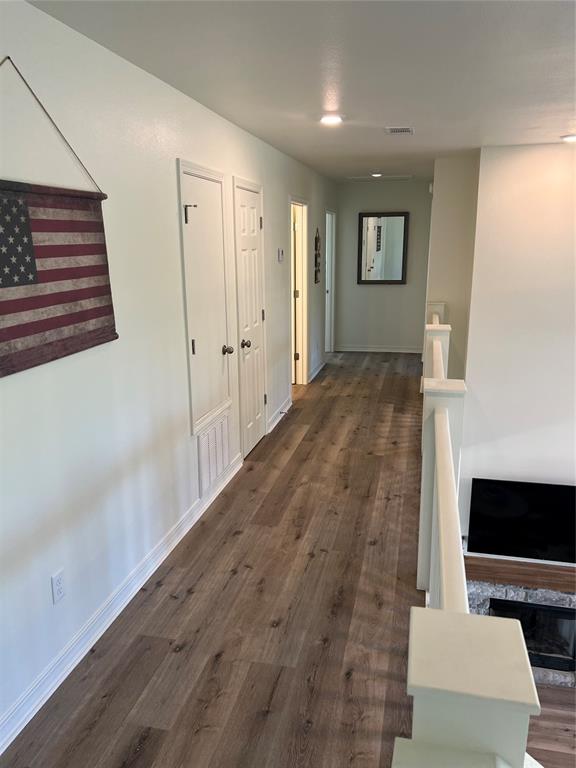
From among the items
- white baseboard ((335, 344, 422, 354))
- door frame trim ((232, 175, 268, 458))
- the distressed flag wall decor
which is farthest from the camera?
white baseboard ((335, 344, 422, 354))

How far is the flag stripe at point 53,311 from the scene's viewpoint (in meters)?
1.80

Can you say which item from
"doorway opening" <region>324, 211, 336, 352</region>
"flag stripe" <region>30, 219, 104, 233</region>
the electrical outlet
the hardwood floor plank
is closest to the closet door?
"flag stripe" <region>30, 219, 104, 233</region>

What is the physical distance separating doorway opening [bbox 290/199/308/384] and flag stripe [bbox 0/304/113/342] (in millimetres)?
3893

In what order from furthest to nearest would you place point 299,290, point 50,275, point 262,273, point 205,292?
point 299,290
point 262,273
point 205,292
point 50,275

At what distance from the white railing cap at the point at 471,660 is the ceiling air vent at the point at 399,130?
3599 mm

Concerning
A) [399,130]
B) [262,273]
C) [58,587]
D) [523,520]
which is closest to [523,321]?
[523,520]

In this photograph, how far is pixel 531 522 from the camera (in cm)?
534

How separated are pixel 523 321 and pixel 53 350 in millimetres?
4192

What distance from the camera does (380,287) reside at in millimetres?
8289

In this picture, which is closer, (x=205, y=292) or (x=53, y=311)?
(x=53, y=311)

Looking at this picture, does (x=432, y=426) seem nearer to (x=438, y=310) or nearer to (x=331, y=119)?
(x=331, y=119)

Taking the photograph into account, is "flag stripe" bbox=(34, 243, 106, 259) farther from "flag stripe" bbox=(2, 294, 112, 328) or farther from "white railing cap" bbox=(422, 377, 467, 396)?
"white railing cap" bbox=(422, 377, 467, 396)

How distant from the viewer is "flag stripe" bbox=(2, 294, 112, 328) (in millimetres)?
1798

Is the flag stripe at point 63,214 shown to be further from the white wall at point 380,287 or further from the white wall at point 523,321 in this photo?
the white wall at point 380,287
